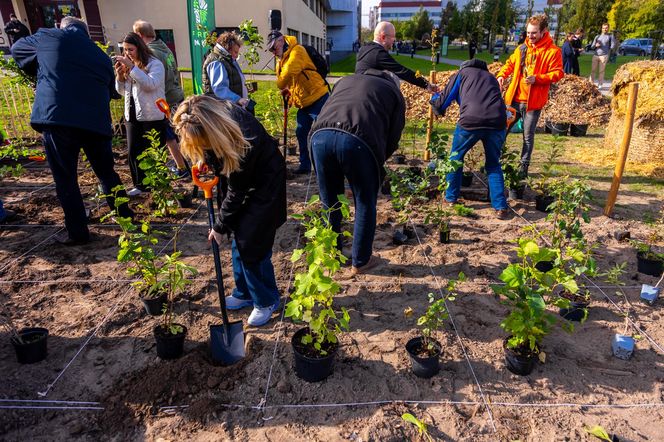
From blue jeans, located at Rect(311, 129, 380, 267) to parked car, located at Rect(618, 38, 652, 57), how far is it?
3561 centimetres

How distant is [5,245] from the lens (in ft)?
12.9

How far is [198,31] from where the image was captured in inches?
268

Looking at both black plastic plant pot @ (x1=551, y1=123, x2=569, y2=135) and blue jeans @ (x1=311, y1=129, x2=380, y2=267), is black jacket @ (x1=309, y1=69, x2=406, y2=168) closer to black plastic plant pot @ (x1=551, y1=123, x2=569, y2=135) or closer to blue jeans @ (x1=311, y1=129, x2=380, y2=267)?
blue jeans @ (x1=311, y1=129, x2=380, y2=267)

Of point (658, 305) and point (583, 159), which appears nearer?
point (658, 305)

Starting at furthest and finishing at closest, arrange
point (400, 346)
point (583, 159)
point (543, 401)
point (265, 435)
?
point (583, 159), point (400, 346), point (543, 401), point (265, 435)

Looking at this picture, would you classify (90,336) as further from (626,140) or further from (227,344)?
(626,140)

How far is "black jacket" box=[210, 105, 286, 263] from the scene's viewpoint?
2.36m

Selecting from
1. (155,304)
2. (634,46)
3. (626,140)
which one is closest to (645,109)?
(626,140)

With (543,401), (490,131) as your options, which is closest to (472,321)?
(543,401)

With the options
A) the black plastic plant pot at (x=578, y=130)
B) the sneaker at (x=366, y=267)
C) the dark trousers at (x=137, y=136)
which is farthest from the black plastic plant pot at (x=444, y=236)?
the black plastic plant pot at (x=578, y=130)

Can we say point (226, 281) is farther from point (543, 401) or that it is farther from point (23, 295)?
point (543, 401)

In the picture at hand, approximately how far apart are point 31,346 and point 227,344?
1.13 metres

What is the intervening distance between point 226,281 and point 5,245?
2.25m

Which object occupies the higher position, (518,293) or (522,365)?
(518,293)
